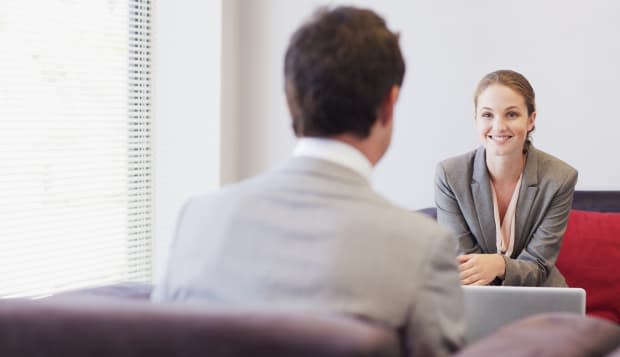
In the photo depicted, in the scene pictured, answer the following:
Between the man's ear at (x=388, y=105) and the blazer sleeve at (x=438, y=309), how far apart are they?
24cm

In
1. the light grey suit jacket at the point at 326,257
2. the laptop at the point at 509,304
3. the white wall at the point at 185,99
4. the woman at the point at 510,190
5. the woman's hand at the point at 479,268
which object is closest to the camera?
the light grey suit jacket at the point at 326,257

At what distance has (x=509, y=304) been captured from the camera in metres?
1.86

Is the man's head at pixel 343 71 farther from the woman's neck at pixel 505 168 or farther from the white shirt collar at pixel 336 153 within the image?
the woman's neck at pixel 505 168

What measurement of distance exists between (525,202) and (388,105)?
1396mm

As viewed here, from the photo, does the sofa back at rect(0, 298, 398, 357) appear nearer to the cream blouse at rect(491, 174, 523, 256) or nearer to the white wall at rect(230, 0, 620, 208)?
the cream blouse at rect(491, 174, 523, 256)

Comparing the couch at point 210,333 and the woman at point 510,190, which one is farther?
the woman at point 510,190

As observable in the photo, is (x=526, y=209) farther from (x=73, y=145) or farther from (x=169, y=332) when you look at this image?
(x=169, y=332)

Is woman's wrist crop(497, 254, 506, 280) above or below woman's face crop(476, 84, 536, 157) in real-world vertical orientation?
below

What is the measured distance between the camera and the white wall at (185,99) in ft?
12.0

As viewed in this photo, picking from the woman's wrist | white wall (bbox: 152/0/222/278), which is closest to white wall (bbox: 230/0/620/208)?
white wall (bbox: 152/0/222/278)

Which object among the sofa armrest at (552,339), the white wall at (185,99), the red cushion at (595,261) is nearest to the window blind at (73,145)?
the white wall at (185,99)

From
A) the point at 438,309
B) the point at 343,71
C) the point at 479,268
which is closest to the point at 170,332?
the point at 438,309

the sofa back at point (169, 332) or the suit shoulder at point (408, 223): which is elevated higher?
the suit shoulder at point (408, 223)

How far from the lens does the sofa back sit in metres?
1.03
